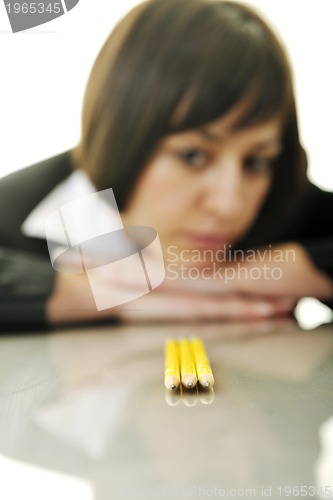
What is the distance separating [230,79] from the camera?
3.06ft

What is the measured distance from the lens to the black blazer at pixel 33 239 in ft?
3.19

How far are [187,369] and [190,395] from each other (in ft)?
0.11

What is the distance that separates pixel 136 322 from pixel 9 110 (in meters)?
0.43

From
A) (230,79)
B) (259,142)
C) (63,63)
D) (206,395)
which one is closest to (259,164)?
(259,142)

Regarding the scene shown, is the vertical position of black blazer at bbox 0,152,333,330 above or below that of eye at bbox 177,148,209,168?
below

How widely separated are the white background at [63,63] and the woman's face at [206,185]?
0.41ft

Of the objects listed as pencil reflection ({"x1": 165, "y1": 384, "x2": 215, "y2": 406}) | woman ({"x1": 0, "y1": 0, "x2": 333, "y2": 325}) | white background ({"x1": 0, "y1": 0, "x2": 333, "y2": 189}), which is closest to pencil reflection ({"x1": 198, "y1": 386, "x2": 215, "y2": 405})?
pencil reflection ({"x1": 165, "y1": 384, "x2": 215, "y2": 406})

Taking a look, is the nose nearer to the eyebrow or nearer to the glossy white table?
the eyebrow

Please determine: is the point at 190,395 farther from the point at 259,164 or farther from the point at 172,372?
the point at 259,164

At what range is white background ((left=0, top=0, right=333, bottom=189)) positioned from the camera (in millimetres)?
967

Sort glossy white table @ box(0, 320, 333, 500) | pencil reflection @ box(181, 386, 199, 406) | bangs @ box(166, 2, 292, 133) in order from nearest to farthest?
1. glossy white table @ box(0, 320, 333, 500)
2. pencil reflection @ box(181, 386, 199, 406)
3. bangs @ box(166, 2, 292, 133)

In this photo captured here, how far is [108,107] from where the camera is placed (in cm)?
95

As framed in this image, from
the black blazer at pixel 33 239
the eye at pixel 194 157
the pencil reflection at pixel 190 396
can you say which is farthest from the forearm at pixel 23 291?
the pencil reflection at pixel 190 396

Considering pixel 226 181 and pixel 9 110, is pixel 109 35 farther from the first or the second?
pixel 226 181
